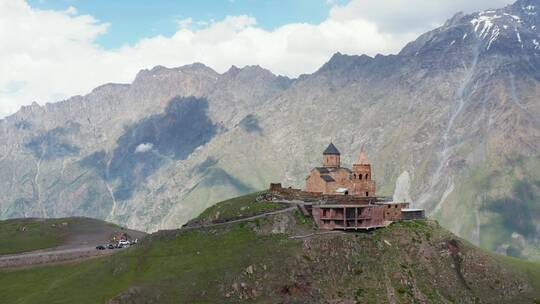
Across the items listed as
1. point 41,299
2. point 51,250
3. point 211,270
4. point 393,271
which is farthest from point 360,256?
point 51,250

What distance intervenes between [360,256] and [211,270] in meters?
28.8

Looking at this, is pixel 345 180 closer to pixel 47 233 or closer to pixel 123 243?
pixel 123 243

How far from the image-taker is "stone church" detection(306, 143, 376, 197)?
150 meters

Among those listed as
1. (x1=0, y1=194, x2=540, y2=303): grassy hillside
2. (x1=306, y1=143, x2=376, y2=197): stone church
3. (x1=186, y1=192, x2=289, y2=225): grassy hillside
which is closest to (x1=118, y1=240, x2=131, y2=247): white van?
(x1=0, y1=194, x2=540, y2=303): grassy hillside

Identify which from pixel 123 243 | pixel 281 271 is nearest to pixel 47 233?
pixel 123 243

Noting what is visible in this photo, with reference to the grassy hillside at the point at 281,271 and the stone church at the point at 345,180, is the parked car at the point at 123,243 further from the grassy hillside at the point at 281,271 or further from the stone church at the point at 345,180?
the stone church at the point at 345,180

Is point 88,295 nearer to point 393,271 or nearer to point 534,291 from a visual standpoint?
point 393,271

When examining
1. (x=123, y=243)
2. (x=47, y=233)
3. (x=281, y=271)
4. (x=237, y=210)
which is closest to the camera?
(x=281, y=271)

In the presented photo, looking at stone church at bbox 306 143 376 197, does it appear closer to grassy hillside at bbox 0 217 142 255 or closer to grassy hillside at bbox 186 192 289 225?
grassy hillside at bbox 186 192 289 225

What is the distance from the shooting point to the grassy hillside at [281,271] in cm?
10656

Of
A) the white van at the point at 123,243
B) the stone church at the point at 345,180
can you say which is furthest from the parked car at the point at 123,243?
the stone church at the point at 345,180

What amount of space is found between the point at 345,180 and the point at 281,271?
5042cm

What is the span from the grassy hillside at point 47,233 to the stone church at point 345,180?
5904 cm

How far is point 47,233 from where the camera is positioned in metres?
A: 171
